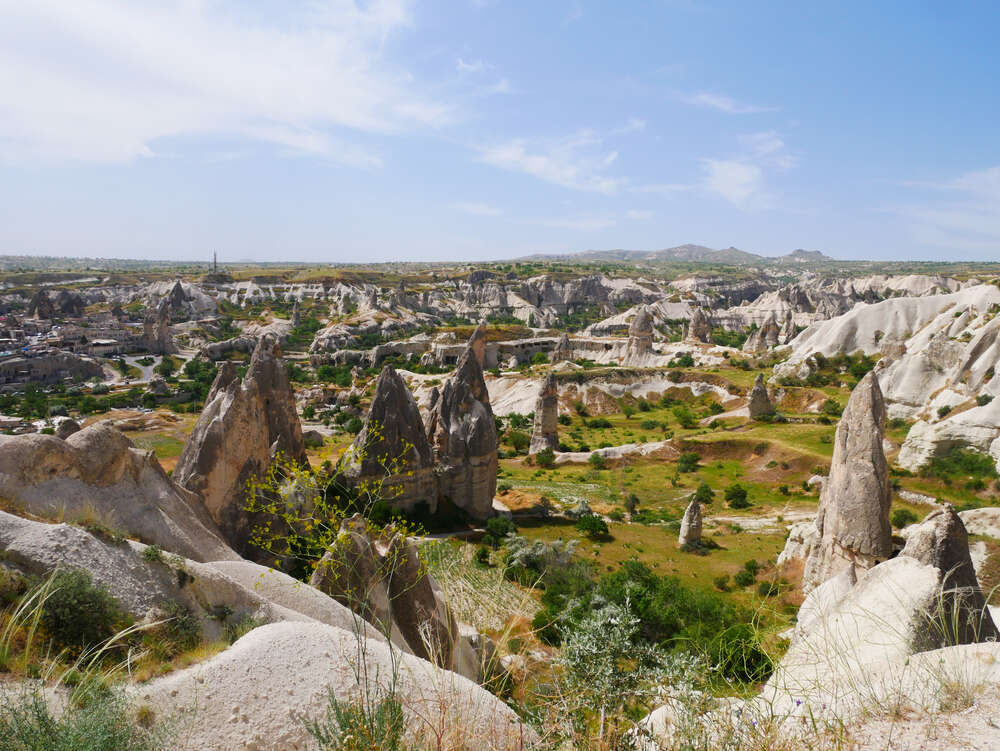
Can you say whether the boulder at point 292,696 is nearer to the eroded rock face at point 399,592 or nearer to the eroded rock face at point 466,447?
the eroded rock face at point 399,592

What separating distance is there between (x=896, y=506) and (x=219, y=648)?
29.6 m

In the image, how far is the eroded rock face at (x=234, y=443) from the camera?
15.9 metres

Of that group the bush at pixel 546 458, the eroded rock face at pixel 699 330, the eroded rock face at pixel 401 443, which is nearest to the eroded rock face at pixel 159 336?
the bush at pixel 546 458

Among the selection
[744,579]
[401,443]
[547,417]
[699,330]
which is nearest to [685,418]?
[547,417]

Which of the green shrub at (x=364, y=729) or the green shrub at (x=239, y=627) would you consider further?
the green shrub at (x=239, y=627)

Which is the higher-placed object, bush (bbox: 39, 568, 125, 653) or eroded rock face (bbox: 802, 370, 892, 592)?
bush (bbox: 39, 568, 125, 653)

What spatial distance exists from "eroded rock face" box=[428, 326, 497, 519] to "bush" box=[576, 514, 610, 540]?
481 cm

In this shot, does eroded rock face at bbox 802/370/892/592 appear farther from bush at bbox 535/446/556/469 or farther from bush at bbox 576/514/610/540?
bush at bbox 535/446/556/469

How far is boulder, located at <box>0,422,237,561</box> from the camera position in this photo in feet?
28.5

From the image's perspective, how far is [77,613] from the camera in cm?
538

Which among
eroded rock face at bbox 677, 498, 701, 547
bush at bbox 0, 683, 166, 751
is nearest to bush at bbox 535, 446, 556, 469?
eroded rock face at bbox 677, 498, 701, 547

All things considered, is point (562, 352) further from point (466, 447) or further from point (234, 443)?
point (234, 443)

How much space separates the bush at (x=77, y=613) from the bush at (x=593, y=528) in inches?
800

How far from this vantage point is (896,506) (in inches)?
1010
